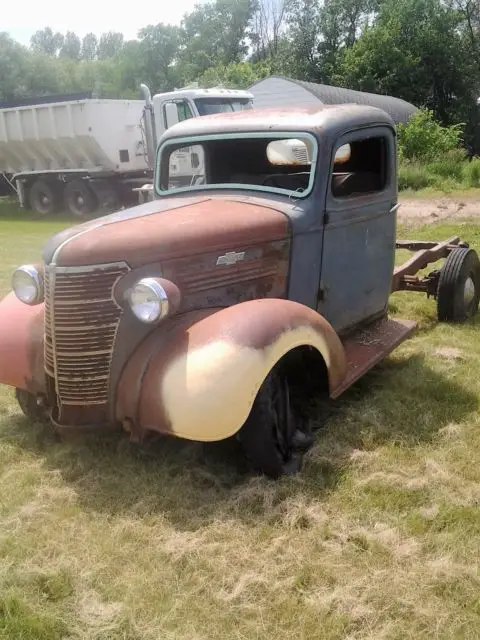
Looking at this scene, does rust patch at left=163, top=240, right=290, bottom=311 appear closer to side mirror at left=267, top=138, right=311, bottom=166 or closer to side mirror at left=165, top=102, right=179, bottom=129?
side mirror at left=267, top=138, right=311, bottom=166

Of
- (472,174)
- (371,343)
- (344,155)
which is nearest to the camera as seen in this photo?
(371,343)

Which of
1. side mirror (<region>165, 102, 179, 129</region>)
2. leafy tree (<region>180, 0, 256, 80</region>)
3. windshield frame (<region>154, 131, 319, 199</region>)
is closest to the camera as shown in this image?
windshield frame (<region>154, 131, 319, 199</region>)

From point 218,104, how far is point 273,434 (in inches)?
415

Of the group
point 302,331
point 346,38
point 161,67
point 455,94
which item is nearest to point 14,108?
point 302,331

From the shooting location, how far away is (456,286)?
535cm

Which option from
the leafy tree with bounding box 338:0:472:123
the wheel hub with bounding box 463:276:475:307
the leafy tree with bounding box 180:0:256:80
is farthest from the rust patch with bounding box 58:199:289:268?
the leafy tree with bounding box 180:0:256:80

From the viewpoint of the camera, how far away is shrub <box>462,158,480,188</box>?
16.2m

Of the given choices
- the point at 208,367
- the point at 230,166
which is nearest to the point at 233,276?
the point at 208,367

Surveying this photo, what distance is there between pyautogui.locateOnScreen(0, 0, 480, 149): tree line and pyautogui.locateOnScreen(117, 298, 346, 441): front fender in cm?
2867

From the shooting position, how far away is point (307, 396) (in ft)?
11.7

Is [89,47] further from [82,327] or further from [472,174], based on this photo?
[82,327]

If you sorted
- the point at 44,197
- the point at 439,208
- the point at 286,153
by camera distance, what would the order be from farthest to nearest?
the point at 44,197
the point at 439,208
the point at 286,153

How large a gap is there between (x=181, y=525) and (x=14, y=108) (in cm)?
1592

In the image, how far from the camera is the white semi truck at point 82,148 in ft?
48.8
